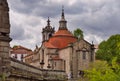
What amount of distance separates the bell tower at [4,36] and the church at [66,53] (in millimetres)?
80686

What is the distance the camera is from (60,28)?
361 ft

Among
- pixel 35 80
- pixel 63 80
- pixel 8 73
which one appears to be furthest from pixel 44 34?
pixel 8 73

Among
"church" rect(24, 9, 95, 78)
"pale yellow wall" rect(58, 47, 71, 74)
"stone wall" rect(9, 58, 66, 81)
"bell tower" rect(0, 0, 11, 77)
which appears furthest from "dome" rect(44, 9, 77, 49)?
"bell tower" rect(0, 0, 11, 77)

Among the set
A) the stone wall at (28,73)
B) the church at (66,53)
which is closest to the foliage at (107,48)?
the church at (66,53)

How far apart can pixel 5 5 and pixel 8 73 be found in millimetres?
2387

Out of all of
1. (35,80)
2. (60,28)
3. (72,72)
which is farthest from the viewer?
(60,28)

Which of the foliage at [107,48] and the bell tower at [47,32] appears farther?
the bell tower at [47,32]

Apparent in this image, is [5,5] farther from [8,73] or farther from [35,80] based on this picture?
[35,80]

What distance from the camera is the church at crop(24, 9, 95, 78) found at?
331ft

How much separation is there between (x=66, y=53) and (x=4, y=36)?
86120 mm

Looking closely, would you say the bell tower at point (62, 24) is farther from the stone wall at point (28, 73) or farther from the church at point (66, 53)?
the stone wall at point (28, 73)

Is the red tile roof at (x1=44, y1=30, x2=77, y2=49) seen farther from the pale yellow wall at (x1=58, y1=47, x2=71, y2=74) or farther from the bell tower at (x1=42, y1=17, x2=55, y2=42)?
the bell tower at (x1=42, y1=17, x2=55, y2=42)

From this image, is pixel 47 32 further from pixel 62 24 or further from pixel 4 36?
pixel 4 36

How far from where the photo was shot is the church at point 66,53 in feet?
331
